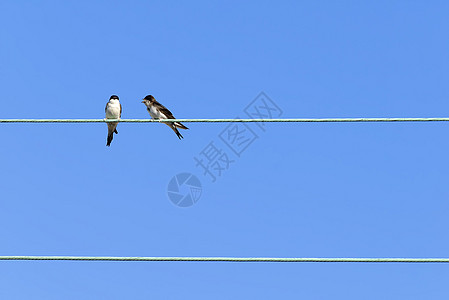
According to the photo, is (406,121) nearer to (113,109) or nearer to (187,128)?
(187,128)

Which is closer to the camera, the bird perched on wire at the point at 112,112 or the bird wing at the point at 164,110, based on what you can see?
the bird perched on wire at the point at 112,112

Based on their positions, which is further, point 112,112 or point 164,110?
point 164,110

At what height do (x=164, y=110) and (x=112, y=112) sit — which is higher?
(x=164, y=110)

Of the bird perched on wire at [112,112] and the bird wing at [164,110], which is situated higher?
the bird wing at [164,110]

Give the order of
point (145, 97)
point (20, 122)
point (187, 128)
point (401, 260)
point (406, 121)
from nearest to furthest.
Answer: point (401, 260)
point (406, 121)
point (20, 122)
point (187, 128)
point (145, 97)

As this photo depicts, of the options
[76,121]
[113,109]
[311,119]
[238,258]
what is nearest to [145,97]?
[113,109]

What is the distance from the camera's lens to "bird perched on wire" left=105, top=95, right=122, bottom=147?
45.2ft

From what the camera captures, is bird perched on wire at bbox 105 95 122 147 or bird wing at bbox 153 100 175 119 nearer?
bird perched on wire at bbox 105 95 122 147

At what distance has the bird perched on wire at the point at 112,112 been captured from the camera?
1378cm

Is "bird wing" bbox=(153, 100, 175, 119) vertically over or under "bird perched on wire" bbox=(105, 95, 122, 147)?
over

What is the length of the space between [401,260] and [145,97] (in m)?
9.50

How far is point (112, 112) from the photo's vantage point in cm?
1390

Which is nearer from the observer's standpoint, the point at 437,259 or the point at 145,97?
the point at 437,259

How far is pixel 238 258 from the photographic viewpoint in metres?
5.98
